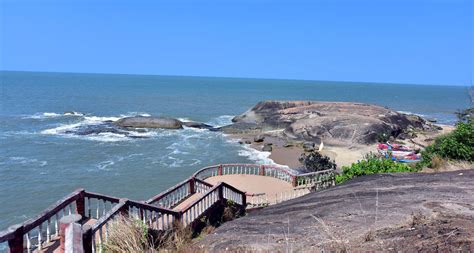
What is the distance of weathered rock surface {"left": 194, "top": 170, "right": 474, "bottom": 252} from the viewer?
5.92 m

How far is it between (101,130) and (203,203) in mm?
39232

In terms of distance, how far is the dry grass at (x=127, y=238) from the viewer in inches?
240

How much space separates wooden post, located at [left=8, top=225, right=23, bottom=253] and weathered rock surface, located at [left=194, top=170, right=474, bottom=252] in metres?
2.97

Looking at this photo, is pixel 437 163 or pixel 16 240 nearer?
pixel 16 240

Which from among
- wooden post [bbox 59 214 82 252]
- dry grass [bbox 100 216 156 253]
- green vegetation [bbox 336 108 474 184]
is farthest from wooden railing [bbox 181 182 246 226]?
wooden post [bbox 59 214 82 252]

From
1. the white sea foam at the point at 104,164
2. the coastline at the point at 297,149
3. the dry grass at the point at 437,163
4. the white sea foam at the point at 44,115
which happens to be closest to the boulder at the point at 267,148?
the coastline at the point at 297,149

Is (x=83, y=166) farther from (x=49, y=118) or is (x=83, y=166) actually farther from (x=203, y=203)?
(x=49, y=118)

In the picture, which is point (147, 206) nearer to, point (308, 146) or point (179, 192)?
point (179, 192)

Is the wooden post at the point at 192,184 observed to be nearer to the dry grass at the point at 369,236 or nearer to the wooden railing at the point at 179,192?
the wooden railing at the point at 179,192

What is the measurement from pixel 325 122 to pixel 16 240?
136 feet

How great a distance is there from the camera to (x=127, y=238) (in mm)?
6266

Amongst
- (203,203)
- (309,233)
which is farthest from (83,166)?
(309,233)

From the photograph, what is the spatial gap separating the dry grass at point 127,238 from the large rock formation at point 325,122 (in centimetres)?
3662

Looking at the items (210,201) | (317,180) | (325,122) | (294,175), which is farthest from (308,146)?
(210,201)
